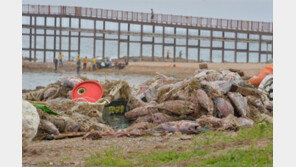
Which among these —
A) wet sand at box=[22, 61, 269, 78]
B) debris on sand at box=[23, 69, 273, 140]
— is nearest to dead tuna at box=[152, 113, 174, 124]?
debris on sand at box=[23, 69, 273, 140]

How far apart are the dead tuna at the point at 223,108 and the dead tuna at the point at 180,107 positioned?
0.52 metres

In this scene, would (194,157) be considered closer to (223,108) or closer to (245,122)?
(245,122)

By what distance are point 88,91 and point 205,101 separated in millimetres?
3917

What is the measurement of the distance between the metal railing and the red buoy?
103ft

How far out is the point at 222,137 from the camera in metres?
7.80

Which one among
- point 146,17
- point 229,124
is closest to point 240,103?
point 229,124

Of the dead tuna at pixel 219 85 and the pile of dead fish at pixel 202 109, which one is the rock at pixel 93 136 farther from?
the dead tuna at pixel 219 85

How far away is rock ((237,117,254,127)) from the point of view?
932cm

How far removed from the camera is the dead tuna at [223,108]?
9945mm

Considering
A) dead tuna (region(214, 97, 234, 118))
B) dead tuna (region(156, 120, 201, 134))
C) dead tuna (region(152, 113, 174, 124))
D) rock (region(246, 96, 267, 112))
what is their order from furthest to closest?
1. rock (region(246, 96, 267, 112))
2. dead tuna (region(214, 97, 234, 118))
3. dead tuna (region(152, 113, 174, 124))
4. dead tuna (region(156, 120, 201, 134))

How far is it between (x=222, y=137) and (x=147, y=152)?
1689 mm

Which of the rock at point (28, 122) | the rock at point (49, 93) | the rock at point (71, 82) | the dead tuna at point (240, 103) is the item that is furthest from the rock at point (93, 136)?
the rock at point (49, 93)

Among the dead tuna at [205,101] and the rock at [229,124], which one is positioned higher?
the dead tuna at [205,101]

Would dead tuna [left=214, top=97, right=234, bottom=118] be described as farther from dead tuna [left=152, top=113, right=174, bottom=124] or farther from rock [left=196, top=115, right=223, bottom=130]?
dead tuna [left=152, top=113, right=174, bottom=124]
